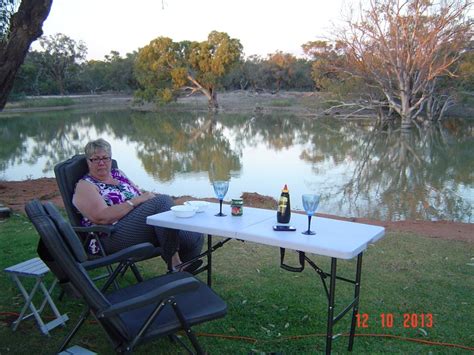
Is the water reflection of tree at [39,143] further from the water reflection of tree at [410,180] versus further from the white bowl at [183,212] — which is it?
the white bowl at [183,212]

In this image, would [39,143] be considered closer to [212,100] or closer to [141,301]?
[141,301]

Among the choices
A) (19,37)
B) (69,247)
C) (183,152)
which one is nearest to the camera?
(69,247)

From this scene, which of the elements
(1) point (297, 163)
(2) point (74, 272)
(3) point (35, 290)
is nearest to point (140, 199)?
(3) point (35, 290)

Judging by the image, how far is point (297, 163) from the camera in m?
14.1

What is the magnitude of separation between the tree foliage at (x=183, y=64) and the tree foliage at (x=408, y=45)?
1761 centimetres

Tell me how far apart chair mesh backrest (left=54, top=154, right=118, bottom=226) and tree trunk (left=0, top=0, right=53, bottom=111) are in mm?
626

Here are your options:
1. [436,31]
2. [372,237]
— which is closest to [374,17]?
[436,31]

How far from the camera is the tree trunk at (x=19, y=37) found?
9.01 feet

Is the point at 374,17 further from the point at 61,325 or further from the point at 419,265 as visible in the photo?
the point at 61,325

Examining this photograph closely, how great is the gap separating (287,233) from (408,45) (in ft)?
87.7

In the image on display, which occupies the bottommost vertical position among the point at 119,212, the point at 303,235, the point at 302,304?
the point at 302,304
